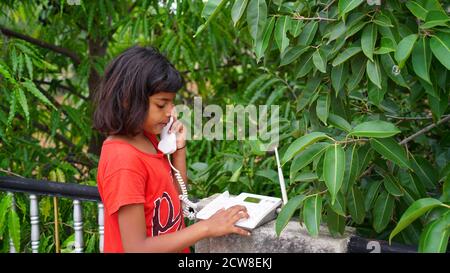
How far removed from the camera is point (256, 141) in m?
2.54

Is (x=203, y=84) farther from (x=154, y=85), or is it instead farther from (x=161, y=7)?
(x=154, y=85)

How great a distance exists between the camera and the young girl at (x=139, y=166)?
1455mm

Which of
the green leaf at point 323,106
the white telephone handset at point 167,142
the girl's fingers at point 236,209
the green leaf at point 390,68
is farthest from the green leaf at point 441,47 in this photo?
the white telephone handset at point 167,142

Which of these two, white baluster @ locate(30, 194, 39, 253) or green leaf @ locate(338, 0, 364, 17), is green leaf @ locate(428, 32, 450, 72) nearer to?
green leaf @ locate(338, 0, 364, 17)

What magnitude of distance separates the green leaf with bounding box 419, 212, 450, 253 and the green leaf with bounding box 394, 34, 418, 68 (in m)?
0.33

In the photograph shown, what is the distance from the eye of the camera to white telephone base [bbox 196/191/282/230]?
61.0 inches

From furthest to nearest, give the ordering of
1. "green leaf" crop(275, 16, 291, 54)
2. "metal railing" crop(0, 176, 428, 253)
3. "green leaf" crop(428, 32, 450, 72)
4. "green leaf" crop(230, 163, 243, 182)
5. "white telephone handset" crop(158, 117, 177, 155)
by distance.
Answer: "green leaf" crop(230, 163, 243, 182) < "metal railing" crop(0, 176, 428, 253) < "white telephone handset" crop(158, 117, 177, 155) < "green leaf" crop(275, 16, 291, 54) < "green leaf" crop(428, 32, 450, 72)

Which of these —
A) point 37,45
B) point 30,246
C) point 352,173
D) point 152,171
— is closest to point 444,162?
point 352,173

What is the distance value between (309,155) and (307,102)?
0.37 metres

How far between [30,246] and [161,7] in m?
1.64

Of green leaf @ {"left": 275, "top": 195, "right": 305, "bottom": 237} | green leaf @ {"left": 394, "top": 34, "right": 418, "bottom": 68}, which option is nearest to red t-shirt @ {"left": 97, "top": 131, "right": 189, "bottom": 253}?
green leaf @ {"left": 275, "top": 195, "right": 305, "bottom": 237}

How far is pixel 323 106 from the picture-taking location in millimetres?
1672

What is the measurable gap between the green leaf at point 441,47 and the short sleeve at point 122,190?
2.32 ft

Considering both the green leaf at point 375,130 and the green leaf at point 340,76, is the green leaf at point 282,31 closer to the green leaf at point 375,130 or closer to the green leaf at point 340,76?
the green leaf at point 340,76
